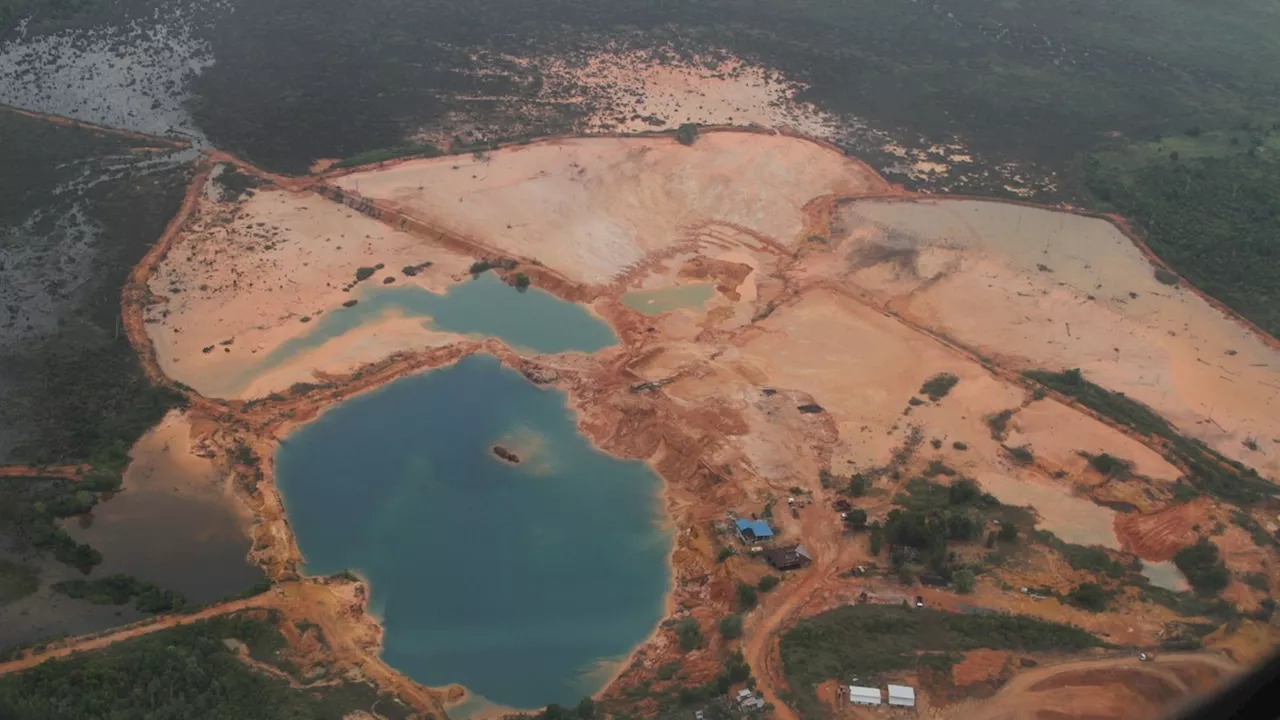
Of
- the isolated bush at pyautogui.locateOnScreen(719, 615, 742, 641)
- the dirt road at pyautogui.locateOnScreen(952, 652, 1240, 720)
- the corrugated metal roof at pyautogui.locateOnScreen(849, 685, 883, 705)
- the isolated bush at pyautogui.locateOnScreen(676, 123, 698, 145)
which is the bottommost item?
the isolated bush at pyautogui.locateOnScreen(719, 615, 742, 641)

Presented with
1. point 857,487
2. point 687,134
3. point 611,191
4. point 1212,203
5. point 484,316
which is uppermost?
point 687,134

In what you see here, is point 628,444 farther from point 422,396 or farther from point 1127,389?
point 1127,389

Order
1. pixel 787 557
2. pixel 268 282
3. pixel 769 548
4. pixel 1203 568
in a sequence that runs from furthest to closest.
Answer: pixel 268 282
pixel 769 548
pixel 787 557
pixel 1203 568

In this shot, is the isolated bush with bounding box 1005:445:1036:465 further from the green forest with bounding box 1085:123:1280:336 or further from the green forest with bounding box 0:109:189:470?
the green forest with bounding box 0:109:189:470

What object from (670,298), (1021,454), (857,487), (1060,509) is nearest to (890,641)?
(857,487)

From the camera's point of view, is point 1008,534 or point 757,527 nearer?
point 1008,534

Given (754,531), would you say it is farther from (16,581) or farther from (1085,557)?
(16,581)

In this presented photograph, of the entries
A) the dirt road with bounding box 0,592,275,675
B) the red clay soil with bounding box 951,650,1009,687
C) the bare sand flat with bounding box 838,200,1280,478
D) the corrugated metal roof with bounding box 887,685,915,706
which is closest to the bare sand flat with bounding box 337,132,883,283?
the bare sand flat with bounding box 838,200,1280,478

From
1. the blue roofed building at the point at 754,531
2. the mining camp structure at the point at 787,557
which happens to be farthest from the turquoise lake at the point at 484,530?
the mining camp structure at the point at 787,557
